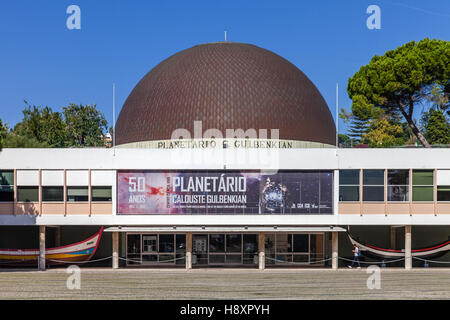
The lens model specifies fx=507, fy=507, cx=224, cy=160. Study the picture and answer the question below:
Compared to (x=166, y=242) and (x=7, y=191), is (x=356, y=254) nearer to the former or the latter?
(x=166, y=242)

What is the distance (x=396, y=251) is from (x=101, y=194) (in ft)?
59.5

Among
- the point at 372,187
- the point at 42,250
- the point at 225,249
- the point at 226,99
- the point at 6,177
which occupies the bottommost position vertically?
the point at 225,249

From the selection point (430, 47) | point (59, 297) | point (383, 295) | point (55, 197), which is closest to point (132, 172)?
point (55, 197)

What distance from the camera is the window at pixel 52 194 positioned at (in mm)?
30281

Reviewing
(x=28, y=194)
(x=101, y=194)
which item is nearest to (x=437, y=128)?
(x=101, y=194)

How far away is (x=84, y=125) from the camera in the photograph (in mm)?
70500

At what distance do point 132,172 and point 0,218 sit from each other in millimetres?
8275

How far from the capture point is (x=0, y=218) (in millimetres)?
30172

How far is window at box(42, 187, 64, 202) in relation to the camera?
99.3ft

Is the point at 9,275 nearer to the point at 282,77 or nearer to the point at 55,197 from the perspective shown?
the point at 55,197

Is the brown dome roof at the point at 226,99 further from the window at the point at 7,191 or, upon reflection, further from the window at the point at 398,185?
the window at the point at 7,191

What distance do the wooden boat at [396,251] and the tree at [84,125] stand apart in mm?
44590

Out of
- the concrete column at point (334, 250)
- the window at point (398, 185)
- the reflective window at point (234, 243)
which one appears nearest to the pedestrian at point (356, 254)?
the concrete column at point (334, 250)

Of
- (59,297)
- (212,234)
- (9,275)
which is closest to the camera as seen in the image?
(59,297)
